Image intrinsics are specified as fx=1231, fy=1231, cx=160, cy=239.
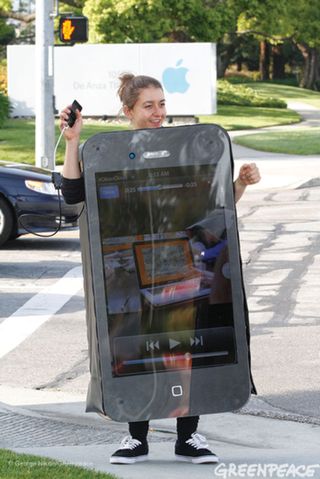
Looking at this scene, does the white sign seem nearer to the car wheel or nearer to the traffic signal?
the traffic signal

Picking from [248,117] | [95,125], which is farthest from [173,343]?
[248,117]

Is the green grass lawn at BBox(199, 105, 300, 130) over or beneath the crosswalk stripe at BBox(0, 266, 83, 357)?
beneath

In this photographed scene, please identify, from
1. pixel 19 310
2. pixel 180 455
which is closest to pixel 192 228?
pixel 180 455

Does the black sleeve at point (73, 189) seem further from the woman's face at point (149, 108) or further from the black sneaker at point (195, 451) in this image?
the black sneaker at point (195, 451)

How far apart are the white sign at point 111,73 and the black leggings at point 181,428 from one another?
3078cm

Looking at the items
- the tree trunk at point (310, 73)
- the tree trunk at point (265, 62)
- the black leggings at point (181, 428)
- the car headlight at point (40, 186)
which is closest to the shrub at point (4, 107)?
the car headlight at point (40, 186)

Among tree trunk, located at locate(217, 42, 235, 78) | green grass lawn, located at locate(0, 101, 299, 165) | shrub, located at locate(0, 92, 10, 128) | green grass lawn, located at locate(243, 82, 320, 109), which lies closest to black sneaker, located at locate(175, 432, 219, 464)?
green grass lawn, located at locate(0, 101, 299, 165)

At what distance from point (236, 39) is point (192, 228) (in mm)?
72773

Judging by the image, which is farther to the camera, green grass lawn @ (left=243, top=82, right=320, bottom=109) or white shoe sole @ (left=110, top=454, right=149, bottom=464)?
green grass lawn @ (left=243, top=82, right=320, bottom=109)

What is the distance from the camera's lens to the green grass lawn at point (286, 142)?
29.7 m

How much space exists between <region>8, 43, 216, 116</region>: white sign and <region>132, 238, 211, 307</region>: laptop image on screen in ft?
101

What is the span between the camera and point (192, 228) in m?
5.64

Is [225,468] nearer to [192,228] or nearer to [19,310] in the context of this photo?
[192,228]

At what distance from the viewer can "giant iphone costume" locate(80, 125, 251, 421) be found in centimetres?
561
